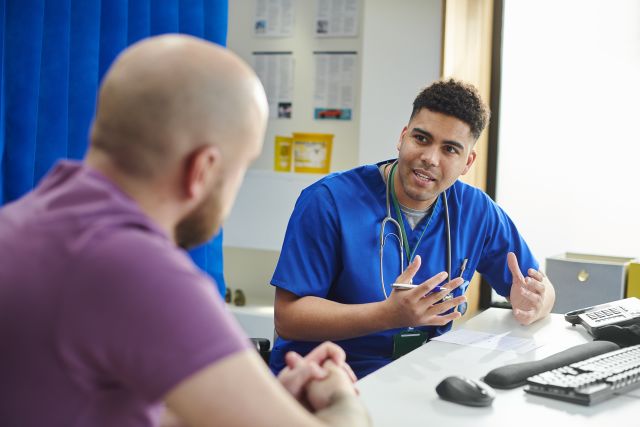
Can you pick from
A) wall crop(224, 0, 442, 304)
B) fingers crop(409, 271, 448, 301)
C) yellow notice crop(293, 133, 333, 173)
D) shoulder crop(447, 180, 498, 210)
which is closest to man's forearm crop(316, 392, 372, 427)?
fingers crop(409, 271, 448, 301)

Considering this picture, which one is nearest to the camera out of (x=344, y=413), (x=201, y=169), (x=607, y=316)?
(x=201, y=169)

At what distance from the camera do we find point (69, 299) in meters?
0.74

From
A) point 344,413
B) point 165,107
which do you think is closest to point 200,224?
point 165,107

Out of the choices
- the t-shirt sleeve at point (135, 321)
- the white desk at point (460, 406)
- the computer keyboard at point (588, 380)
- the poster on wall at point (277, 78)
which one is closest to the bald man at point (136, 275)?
the t-shirt sleeve at point (135, 321)

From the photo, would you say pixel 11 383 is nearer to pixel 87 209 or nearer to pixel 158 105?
pixel 87 209

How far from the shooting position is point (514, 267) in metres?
2.11

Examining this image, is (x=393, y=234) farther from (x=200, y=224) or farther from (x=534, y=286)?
(x=200, y=224)

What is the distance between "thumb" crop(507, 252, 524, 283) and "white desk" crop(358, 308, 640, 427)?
0.36 m

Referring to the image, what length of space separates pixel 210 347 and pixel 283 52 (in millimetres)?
3330

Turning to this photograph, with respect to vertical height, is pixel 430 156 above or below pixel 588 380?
above

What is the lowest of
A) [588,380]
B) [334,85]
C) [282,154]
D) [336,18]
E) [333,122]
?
[588,380]

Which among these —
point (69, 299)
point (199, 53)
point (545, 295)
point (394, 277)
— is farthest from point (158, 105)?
point (545, 295)

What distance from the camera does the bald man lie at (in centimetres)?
74

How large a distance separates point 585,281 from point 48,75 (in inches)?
87.5
